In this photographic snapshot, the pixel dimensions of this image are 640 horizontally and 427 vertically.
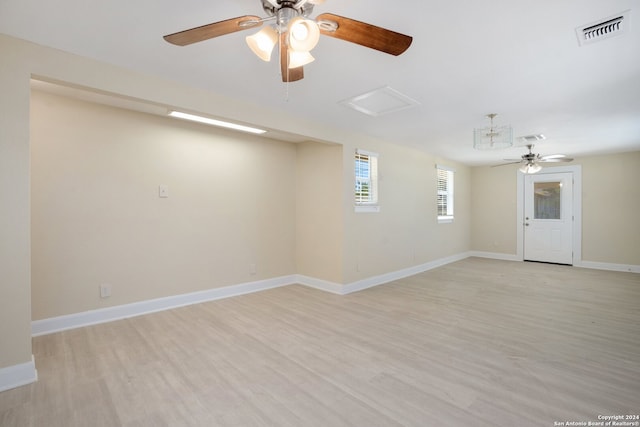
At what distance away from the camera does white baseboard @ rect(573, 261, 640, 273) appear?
5.90 meters

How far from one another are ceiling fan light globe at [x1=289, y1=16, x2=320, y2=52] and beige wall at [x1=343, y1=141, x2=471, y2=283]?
3014mm

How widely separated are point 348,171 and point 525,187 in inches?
206

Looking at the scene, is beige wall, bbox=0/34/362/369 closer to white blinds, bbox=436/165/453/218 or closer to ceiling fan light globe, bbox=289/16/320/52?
ceiling fan light globe, bbox=289/16/320/52

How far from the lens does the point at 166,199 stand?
3719mm

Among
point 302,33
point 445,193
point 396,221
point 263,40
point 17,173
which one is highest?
point 263,40

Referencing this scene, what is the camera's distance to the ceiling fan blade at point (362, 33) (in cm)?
138

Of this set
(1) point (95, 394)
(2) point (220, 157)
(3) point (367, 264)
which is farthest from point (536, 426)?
(2) point (220, 157)

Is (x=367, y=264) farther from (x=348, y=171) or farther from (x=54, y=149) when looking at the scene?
(x=54, y=149)

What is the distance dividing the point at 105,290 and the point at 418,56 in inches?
152

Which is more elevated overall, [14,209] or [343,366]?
[14,209]

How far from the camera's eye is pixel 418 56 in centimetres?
224

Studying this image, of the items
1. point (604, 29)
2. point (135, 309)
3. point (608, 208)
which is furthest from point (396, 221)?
point (608, 208)

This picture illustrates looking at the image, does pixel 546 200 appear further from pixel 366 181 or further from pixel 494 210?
pixel 366 181

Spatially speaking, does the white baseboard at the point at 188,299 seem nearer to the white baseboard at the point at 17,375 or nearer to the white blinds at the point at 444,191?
the white baseboard at the point at 17,375
